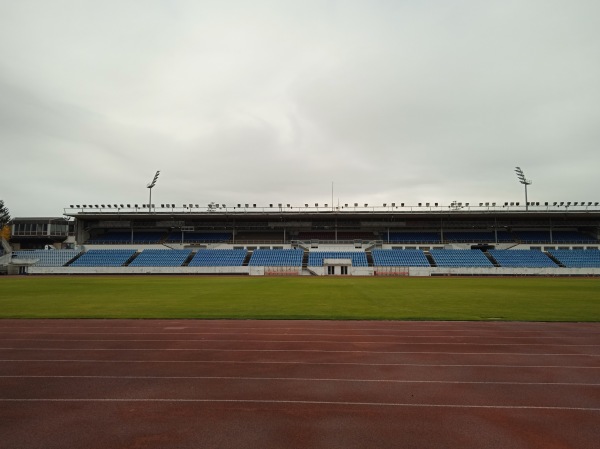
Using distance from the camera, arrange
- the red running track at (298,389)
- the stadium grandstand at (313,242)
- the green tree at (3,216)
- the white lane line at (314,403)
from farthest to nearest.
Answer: the green tree at (3,216) < the stadium grandstand at (313,242) < the white lane line at (314,403) < the red running track at (298,389)

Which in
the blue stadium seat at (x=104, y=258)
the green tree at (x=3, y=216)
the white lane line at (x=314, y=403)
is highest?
the green tree at (x=3, y=216)

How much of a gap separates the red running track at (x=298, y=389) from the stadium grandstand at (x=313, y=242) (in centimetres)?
4601

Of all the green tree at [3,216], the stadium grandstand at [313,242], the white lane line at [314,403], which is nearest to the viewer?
the white lane line at [314,403]

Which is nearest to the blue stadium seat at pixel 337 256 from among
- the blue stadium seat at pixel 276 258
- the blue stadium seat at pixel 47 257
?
the blue stadium seat at pixel 276 258

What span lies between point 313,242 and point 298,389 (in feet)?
210

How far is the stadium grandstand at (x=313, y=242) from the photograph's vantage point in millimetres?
57969

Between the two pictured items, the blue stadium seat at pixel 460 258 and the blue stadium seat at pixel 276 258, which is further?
the blue stadium seat at pixel 276 258

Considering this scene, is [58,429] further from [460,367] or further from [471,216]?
[471,216]

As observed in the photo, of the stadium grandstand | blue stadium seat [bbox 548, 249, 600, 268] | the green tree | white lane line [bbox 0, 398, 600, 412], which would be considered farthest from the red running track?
the green tree

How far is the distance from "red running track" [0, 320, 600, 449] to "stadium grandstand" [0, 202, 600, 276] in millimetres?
46009

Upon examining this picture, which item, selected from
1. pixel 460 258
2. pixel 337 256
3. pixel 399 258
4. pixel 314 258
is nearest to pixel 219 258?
pixel 314 258

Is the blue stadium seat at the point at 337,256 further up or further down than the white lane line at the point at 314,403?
further up

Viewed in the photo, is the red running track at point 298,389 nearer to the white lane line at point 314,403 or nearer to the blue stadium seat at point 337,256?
the white lane line at point 314,403

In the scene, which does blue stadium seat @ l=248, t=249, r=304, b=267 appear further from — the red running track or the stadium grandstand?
the red running track
